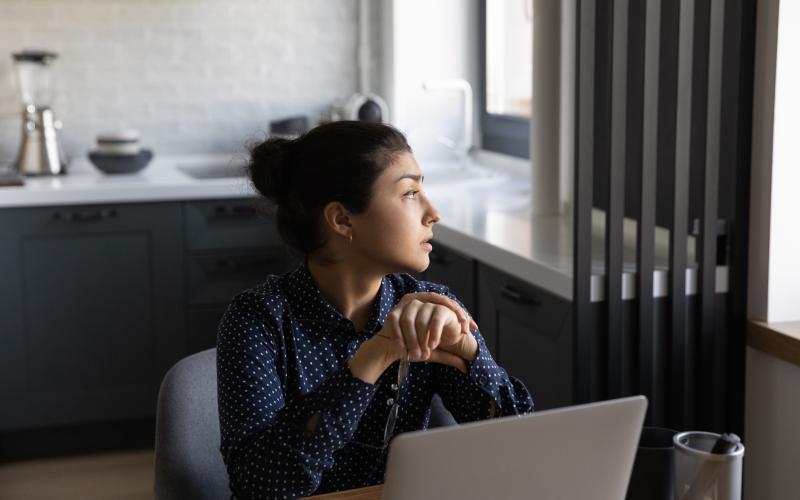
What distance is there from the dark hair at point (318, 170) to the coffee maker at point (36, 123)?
2.31 meters

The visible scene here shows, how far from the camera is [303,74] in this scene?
4.27 m

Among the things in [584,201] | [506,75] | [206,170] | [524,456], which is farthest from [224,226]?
[524,456]

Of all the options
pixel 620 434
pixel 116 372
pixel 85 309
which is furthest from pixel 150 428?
pixel 620 434

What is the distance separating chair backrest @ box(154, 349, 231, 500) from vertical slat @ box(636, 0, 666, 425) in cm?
87

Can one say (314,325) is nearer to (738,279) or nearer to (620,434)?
(620,434)

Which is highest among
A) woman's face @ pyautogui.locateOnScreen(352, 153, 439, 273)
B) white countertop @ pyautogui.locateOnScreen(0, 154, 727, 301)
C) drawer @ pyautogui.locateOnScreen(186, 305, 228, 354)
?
woman's face @ pyautogui.locateOnScreen(352, 153, 439, 273)

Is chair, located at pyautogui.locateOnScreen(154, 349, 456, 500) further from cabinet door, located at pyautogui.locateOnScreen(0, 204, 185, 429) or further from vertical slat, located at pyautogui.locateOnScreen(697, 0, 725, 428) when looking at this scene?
cabinet door, located at pyautogui.locateOnScreen(0, 204, 185, 429)

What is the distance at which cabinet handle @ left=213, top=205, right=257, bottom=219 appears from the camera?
3551mm

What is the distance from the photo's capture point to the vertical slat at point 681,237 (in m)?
2.03

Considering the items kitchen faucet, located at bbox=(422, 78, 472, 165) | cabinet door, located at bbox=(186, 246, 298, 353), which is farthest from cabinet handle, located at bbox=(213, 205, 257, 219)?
kitchen faucet, located at bbox=(422, 78, 472, 165)

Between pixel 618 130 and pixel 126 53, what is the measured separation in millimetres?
2516

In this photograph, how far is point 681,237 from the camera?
2090 millimetres

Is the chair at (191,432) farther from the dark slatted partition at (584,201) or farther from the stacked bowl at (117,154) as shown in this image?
the stacked bowl at (117,154)

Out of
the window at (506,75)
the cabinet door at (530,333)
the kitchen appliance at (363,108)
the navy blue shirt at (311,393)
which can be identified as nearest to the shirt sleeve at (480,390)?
the navy blue shirt at (311,393)
